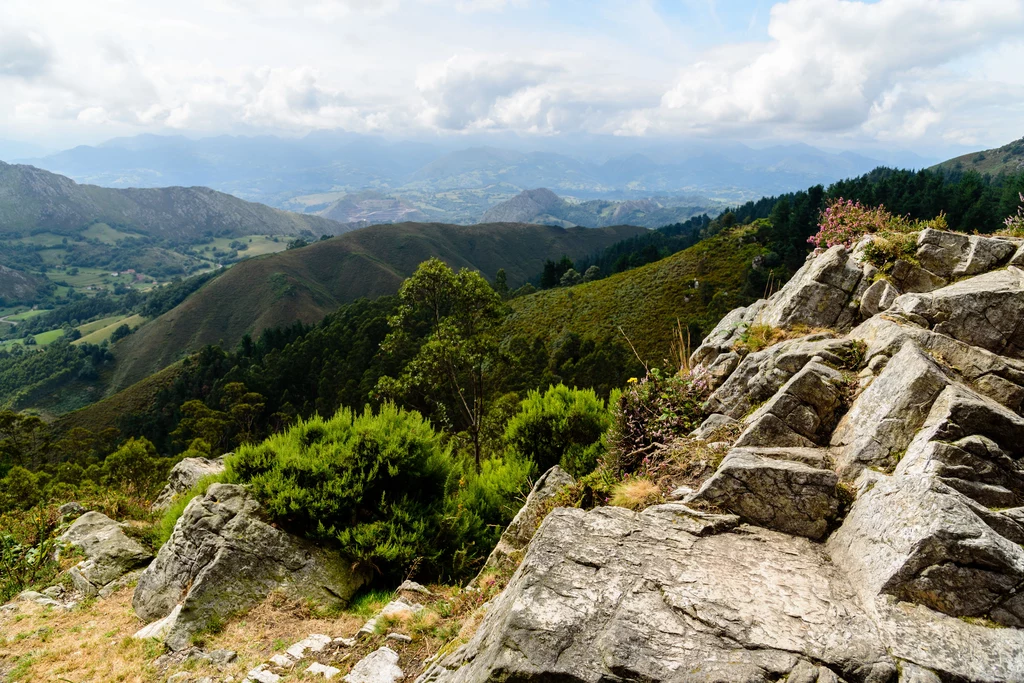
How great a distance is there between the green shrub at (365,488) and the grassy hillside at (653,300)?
54.0 metres

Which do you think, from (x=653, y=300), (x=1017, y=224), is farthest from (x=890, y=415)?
(x=653, y=300)

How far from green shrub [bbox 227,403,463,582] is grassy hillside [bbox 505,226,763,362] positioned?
54.0 meters

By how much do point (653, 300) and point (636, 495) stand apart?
7851 cm

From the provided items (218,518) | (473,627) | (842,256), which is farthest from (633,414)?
(218,518)

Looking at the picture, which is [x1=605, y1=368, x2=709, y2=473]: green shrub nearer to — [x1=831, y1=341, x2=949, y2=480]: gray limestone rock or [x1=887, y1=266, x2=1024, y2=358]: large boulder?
[x1=831, y1=341, x2=949, y2=480]: gray limestone rock

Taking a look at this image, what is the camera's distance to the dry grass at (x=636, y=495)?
6905 mm

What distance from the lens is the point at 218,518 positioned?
10.9 meters

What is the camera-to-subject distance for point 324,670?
25.7 feet

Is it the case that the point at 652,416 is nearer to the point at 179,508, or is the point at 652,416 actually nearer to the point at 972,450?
the point at 972,450

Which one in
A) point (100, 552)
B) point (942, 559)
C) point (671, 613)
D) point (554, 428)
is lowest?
point (100, 552)

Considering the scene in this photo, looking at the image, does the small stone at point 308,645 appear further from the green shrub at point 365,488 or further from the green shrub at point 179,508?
the green shrub at point 179,508

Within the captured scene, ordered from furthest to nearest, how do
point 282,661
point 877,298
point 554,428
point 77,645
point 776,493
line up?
point 554,428, point 77,645, point 877,298, point 282,661, point 776,493

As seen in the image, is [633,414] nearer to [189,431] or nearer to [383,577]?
[383,577]

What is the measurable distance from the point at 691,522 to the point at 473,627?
3364 millimetres
